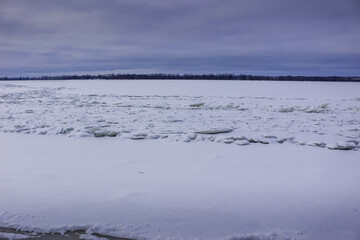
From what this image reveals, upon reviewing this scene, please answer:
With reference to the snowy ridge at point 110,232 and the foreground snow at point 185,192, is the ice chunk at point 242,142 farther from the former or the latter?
the snowy ridge at point 110,232

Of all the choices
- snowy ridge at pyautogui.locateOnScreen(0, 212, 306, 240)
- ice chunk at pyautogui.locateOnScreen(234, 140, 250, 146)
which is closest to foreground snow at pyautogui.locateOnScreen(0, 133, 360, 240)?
snowy ridge at pyautogui.locateOnScreen(0, 212, 306, 240)

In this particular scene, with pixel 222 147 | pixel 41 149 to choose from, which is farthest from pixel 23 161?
pixel 222 147

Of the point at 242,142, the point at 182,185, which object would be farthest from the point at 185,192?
the point at 242,142

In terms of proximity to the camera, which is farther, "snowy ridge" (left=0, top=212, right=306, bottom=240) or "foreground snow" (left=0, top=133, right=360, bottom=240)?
"foreground snow" (left=0, top=133, right=360, bottom=240)

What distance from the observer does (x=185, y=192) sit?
3.80 metres

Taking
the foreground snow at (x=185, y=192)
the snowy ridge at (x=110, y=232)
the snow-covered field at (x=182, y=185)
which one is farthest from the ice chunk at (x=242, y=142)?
the snowy ridge at (x=110, y=232)

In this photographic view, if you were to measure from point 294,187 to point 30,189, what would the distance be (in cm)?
393

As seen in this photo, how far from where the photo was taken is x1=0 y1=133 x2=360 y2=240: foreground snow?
2992 mm

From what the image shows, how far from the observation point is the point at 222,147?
20.5 feet

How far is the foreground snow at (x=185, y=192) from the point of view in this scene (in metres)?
2.99

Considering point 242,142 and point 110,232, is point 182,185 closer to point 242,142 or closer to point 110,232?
point 110,232

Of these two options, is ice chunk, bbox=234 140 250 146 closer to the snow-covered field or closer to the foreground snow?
the snow-covered field

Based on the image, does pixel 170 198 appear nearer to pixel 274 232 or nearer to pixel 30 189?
pixel 274 232

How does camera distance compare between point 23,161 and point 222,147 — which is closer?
point 23,161
